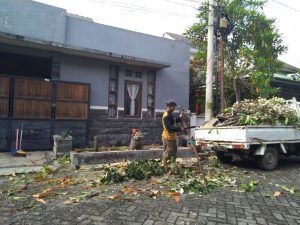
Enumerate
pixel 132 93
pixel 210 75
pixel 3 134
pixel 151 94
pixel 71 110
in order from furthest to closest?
pixel 151 94 < pixel 132 93 < pixel 210 75 < pixel 71 110 < pixel 3 134

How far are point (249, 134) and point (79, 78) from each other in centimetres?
687

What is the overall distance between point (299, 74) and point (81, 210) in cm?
2075

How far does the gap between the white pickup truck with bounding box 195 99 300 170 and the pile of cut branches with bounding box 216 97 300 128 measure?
303 millimetres

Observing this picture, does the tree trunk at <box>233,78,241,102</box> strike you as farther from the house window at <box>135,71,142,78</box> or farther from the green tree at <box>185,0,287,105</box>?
the house window at <box>135,71,142,78</box>

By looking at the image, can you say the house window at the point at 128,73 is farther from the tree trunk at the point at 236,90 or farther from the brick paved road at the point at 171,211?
the brick paved road at the point at 171,211

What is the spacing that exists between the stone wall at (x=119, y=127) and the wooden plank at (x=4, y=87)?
3.27 metres

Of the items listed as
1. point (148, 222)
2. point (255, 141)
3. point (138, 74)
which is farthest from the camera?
point (138, 74)

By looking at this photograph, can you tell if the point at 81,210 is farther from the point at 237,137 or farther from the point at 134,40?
the point at 134,40

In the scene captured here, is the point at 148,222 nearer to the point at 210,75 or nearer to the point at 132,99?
the point at 210,75

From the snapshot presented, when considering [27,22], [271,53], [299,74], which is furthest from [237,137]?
[299,74]

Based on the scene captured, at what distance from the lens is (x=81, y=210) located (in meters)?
5.17

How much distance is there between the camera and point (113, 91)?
13.5 metres

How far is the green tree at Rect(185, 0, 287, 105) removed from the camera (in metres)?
16.1

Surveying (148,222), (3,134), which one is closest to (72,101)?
(3,134)
